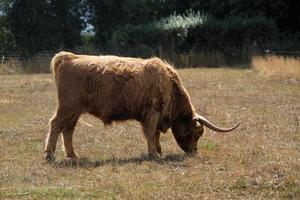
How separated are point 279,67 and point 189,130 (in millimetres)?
17177

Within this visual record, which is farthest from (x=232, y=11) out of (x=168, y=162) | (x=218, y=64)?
(x=168, y=162)

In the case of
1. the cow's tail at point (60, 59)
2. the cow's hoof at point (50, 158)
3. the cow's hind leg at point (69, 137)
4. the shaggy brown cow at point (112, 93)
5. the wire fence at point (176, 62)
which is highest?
the cow's tail at point (60, 59)

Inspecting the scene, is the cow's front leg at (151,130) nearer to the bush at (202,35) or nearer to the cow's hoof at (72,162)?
the cow's hoof at (72,162)

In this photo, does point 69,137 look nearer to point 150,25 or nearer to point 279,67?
point 279,67

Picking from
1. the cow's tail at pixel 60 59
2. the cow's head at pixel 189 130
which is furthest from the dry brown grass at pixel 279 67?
the cow's tail at pixel 60 59

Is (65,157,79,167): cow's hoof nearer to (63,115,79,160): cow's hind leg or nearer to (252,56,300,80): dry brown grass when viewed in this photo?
(63,115,79,160): cow's hind leg

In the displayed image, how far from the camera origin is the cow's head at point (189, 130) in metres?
11.1

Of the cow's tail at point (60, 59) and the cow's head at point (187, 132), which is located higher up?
the cow's tail at point (60, 59)

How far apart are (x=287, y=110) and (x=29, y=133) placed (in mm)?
6638

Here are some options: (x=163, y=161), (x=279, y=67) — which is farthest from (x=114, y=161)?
(x=279, y=67)

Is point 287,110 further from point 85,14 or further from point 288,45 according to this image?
point 85,14

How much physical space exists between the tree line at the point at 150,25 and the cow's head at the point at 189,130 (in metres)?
28.5

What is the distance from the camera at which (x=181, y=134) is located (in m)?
11.2

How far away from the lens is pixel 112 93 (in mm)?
10586
